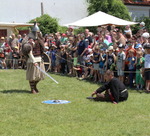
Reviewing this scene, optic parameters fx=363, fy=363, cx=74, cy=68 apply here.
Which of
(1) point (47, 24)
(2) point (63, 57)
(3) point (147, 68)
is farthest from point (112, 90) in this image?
(1) point (47, 24)

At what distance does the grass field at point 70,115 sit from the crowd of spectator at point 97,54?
1237 millimetres

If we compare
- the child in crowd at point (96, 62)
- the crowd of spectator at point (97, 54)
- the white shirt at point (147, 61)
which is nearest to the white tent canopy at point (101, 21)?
the crowd of spectator at point (97, 54)

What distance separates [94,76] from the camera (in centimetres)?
1461

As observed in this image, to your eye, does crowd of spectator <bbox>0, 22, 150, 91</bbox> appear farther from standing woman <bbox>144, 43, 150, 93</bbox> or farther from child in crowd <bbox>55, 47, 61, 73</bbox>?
standing woman <bbox>144, 43, 150, 93</bbox>

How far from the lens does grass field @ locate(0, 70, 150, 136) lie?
6965 mm

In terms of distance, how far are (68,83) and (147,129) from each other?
7034 mm

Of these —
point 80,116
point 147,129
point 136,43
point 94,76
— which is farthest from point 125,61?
point 147,129

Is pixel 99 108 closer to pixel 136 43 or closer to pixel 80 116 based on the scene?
pixel 80 116

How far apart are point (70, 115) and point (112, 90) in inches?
70.8

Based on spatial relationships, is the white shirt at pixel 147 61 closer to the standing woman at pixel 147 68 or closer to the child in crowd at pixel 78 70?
the standing woman at pixel 147 68

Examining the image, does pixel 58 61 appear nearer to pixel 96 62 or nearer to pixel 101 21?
pixel 101 21

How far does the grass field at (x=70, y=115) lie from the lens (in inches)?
274

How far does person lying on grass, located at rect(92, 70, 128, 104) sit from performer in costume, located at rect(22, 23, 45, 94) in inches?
89.7

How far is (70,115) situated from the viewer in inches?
327
